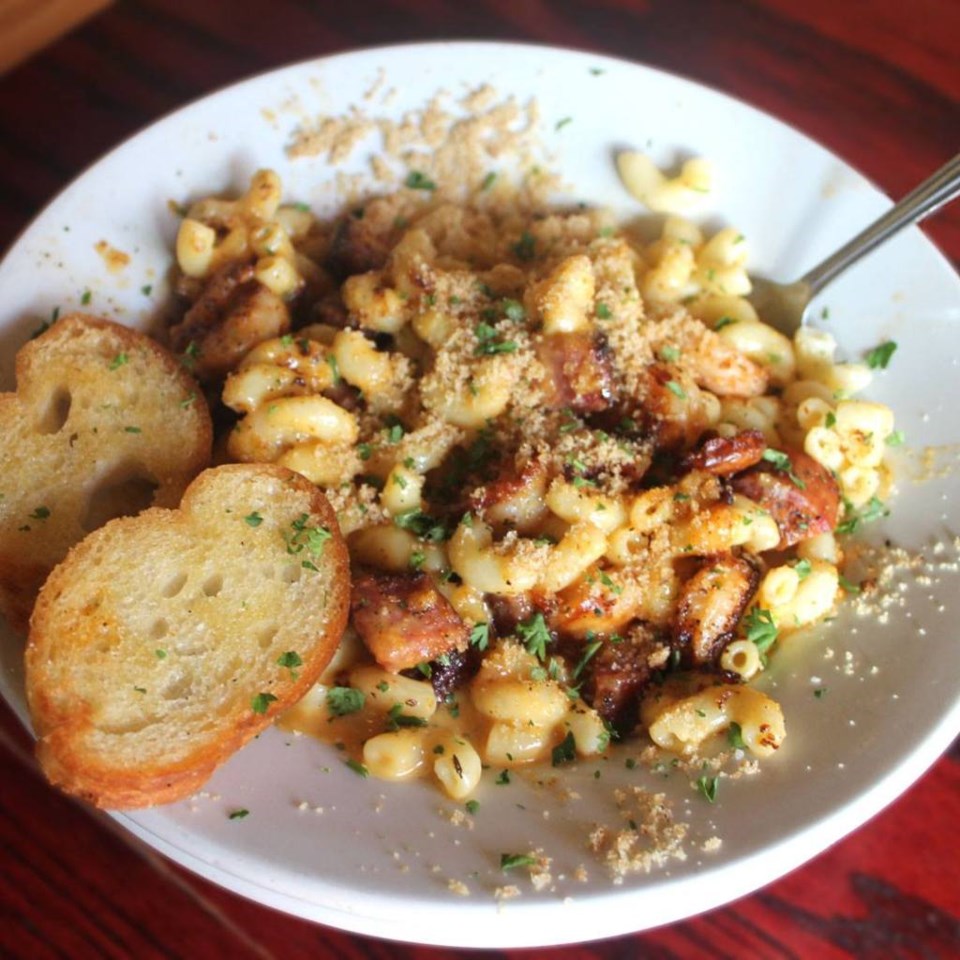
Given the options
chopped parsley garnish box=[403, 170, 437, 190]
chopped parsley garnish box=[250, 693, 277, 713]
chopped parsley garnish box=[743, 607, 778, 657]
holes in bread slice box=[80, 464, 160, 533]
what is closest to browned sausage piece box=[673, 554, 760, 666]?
chopped parsley garnish box=[743, 607, 778, 657]

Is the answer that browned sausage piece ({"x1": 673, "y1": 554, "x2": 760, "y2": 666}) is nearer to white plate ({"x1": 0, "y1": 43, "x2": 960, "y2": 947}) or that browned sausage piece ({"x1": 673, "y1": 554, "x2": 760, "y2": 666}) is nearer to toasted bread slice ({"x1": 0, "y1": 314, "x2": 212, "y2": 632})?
white plate ({"x1": 0, "y1": 43, "x2": 960, "y2": 947})

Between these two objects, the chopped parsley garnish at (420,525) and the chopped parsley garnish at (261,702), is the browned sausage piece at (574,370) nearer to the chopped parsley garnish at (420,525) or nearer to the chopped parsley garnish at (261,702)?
the chopped parsley garnish at (420,525)

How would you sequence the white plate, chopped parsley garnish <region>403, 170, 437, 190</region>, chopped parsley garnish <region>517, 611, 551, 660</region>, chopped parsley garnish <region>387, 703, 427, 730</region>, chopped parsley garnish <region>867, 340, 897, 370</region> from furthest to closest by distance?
chopped parsley garnish <region>403, 170, 437, 190</region>, chopped parsley garnish <region>867, 340, 897, 370</region>, chopped parsley garnish <region>517, 611, 551, 660</region>, chopped parsley garnish <region>387, 703, 427, 730</region>, the white plate

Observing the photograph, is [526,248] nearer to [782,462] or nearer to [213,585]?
[782,462]

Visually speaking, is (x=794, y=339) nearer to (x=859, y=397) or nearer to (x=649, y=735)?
(x=859, y=397)

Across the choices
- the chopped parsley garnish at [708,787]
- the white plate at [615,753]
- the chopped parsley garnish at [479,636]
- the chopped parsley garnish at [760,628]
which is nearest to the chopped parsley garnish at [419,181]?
the white plate at [615,753]

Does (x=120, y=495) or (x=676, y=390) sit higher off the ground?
(x=676, y=390)

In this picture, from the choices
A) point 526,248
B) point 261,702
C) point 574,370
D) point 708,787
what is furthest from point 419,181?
point 708,787
